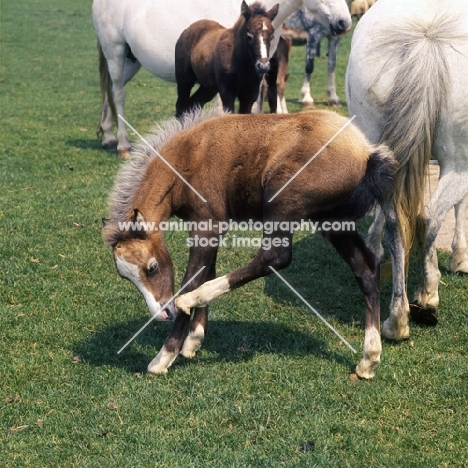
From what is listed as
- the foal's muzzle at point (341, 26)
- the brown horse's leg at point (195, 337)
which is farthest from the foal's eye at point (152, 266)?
the foal's muzzle at point (341, 26)

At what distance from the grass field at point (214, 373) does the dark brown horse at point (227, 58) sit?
67.0 inches

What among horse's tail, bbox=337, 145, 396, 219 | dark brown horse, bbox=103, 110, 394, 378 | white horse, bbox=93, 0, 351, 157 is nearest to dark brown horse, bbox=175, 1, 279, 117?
white horse, bbox=93, 0, 351, 157

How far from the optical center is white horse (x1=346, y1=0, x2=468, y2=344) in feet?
15.8

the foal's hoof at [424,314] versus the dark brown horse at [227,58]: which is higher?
the dark brown horse at [227,58]

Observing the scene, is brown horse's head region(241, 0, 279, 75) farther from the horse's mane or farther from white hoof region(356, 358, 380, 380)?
white hoof region(356, 358, 380, 380)

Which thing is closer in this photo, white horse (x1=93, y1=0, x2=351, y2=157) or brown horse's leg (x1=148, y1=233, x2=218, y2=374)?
brown horse's leg (x1=148, y1=233, x2=218, y2=374)

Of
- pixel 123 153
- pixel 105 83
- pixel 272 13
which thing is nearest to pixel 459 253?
pixel 272 13

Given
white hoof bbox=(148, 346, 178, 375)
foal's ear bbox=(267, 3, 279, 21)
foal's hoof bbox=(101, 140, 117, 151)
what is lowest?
foal's hoof bbox=(101, 140, 117, 151)

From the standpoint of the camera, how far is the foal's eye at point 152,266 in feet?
14.7

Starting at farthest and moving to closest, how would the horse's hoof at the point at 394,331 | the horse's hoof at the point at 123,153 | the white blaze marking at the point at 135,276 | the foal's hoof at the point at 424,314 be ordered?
the horse's hoof at the point at 123,153 → the foal's hoof at the point at 424,314 → the horse's hoof at the point at 394,331 → the white blaze marking at the point at 135,276

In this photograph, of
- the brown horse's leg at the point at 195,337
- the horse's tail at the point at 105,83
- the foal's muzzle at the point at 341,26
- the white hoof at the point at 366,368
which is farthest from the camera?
the horse's tail at the point at 105,83

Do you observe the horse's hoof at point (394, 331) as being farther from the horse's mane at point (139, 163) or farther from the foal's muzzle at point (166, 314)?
the horse's mane at point (139, 163)

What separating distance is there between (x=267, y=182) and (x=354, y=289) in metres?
1.98

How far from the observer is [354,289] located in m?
6.27
